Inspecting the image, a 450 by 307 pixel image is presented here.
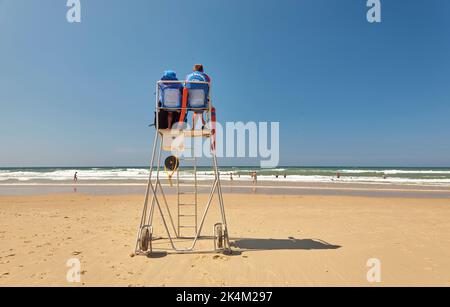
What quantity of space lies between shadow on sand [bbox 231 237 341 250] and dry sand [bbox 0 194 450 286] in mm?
27

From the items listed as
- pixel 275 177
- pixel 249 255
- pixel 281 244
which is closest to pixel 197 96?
pixel 249 255

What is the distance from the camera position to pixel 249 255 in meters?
6.30

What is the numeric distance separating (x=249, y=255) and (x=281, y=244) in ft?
4.67

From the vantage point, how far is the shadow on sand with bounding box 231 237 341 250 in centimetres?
697

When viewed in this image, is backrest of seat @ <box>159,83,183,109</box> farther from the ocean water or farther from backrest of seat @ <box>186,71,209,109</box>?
the ocean water

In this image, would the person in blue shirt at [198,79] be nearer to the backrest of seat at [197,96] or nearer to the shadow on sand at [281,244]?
the backrest of seat at [197,96]

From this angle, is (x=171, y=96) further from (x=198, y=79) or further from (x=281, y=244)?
(x=281, y=244)

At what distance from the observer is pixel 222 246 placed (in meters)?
6.56

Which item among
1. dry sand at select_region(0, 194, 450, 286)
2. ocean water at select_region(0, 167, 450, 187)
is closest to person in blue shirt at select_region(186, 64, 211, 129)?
dry sand at select_region(0, 194, 450, 286)

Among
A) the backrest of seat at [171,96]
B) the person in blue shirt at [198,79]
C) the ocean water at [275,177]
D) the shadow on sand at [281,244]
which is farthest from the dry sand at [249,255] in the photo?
the ocean water at [275,177]
